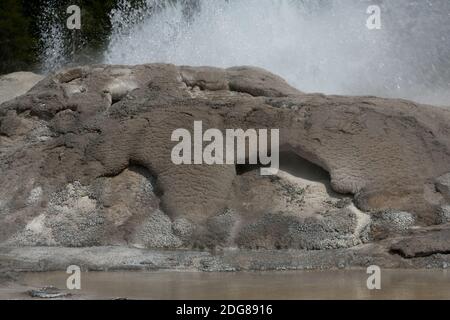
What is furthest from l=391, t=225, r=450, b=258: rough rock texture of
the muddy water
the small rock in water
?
the small rock in water

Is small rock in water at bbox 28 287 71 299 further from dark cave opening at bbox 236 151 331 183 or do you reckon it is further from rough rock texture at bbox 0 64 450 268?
dark cave opening at bbox 236 151 331 183

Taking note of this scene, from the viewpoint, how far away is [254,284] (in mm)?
6895

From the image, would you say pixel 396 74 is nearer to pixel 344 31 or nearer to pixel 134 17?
pixel 344 31

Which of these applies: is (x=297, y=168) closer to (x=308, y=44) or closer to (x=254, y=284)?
(x=254, y=284)

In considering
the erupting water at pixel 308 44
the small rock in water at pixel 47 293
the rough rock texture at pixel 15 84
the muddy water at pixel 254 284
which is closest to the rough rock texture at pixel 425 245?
the muddy water at pixel 254 284

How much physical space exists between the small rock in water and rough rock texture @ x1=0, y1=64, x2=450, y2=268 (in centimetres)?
211

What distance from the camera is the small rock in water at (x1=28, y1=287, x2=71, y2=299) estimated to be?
6316mm

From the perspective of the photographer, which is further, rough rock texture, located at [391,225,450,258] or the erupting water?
the erupting water

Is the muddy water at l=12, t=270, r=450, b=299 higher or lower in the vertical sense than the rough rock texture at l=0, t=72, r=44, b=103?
lower

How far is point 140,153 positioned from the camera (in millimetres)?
9094

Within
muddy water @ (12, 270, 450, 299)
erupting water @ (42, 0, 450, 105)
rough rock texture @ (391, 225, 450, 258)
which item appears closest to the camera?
muddy water @ (12, 270, 450, 299)

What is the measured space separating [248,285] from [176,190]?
2162 mm
